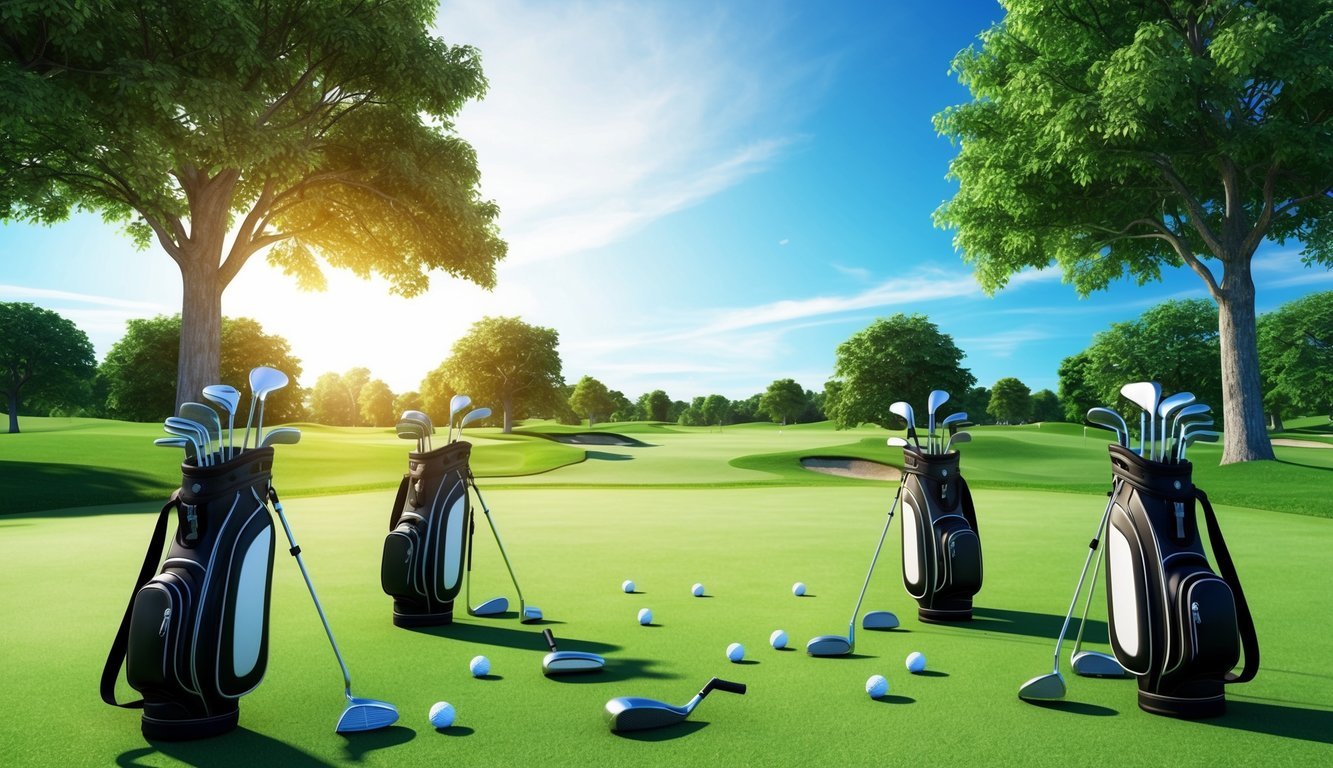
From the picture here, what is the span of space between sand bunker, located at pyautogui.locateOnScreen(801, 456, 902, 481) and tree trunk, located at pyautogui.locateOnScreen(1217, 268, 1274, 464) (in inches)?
387

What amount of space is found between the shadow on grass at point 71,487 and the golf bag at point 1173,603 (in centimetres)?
1390

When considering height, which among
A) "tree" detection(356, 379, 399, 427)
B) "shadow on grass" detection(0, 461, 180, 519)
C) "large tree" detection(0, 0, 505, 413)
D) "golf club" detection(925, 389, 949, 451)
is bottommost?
"shadow on grass" detection(0, 461, 180, 519)

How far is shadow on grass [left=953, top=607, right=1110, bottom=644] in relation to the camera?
499cm

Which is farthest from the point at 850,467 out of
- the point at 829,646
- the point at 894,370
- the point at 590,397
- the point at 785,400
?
the point at 785,400

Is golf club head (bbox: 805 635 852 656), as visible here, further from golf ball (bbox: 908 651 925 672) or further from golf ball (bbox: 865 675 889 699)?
golf ball (bbox: 865 675 889 699)

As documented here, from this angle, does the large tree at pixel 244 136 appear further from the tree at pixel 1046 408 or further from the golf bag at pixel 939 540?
the tree at pixel 1046 408

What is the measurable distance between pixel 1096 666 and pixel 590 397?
95.2 meters

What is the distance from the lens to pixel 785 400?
108 m

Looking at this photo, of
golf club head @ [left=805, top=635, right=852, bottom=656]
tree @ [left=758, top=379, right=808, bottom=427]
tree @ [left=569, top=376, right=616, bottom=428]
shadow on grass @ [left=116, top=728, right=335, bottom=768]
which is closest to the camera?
shadow on grass @ [left=116, top=728, right=335, bottom=768]

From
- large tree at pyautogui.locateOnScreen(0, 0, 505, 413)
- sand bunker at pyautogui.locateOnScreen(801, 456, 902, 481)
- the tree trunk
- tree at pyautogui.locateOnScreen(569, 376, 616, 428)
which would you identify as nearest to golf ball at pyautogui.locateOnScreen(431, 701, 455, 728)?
large tree at pyautogui.locateOnScreen(0, 0, 505, 413)

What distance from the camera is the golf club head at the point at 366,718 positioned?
3264 millimetres

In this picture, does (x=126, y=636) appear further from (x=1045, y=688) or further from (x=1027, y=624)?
(x=1027, y=624)

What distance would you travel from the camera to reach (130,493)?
16.1m

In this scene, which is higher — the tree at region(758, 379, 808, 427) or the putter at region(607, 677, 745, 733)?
the tree at region(758, 379, 808, 427)
